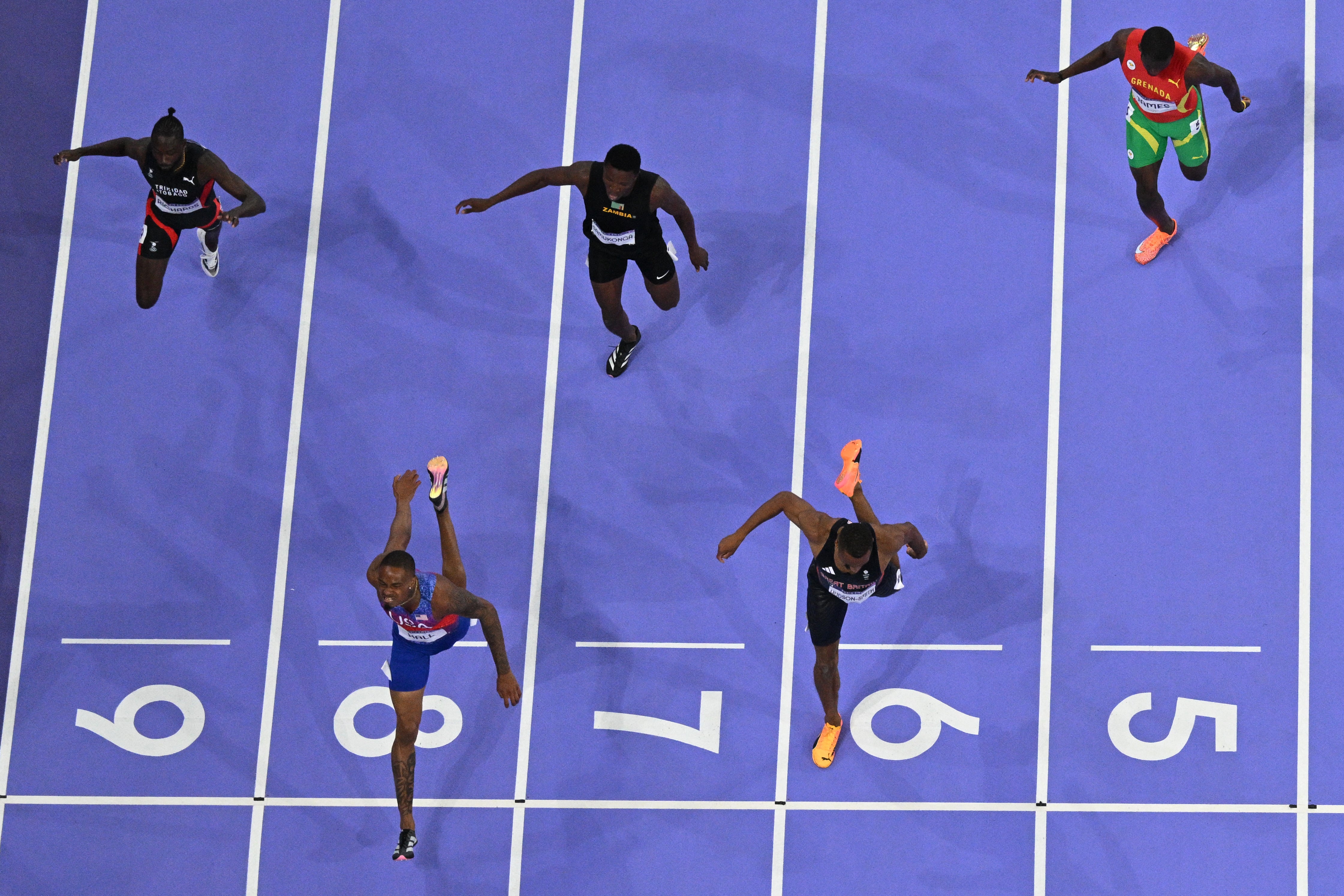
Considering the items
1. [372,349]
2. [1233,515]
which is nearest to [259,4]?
[372,349]

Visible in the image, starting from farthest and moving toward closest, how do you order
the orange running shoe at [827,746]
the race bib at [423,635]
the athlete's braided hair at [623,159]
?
the orange running shoe at [827,746], the race bib at [423,635], the athlete's braided hair at [623,159]

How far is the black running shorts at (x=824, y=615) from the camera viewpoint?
798 centimetres

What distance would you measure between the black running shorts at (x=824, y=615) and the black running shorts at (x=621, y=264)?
89.3 inches

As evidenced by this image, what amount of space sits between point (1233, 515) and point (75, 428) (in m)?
8.14

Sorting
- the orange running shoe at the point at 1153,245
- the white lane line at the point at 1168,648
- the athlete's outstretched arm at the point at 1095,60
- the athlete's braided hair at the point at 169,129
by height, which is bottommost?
the white lane line at the point at 1168,648

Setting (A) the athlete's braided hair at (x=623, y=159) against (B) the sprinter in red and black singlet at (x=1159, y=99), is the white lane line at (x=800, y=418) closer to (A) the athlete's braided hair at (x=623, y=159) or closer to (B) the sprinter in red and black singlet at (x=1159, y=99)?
(B) the sprinter in red and black singlet at (x=1159, y=99)

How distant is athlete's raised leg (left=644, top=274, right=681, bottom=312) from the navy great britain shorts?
2540 mm

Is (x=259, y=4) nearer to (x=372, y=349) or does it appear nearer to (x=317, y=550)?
(x=372, y=349)

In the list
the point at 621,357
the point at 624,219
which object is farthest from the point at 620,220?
the point at 621,357

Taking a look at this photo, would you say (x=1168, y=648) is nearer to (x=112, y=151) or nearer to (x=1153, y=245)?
(x=1153, y=245)

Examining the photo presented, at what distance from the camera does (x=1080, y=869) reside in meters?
8.51

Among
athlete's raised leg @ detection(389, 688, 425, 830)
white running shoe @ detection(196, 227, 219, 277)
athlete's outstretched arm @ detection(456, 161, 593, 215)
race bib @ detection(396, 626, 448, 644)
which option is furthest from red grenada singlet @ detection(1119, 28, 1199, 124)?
white running shoe @ detection(196, 227, 219, 277)

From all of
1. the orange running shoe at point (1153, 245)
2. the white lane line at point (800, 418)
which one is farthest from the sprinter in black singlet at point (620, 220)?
the orange running shoe at point (1153, 245)

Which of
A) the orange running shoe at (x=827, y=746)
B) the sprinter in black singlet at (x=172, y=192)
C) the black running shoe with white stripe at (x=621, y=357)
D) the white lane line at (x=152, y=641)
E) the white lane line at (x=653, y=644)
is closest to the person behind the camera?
the sprinter in black singlet at (x=172, y=192)
